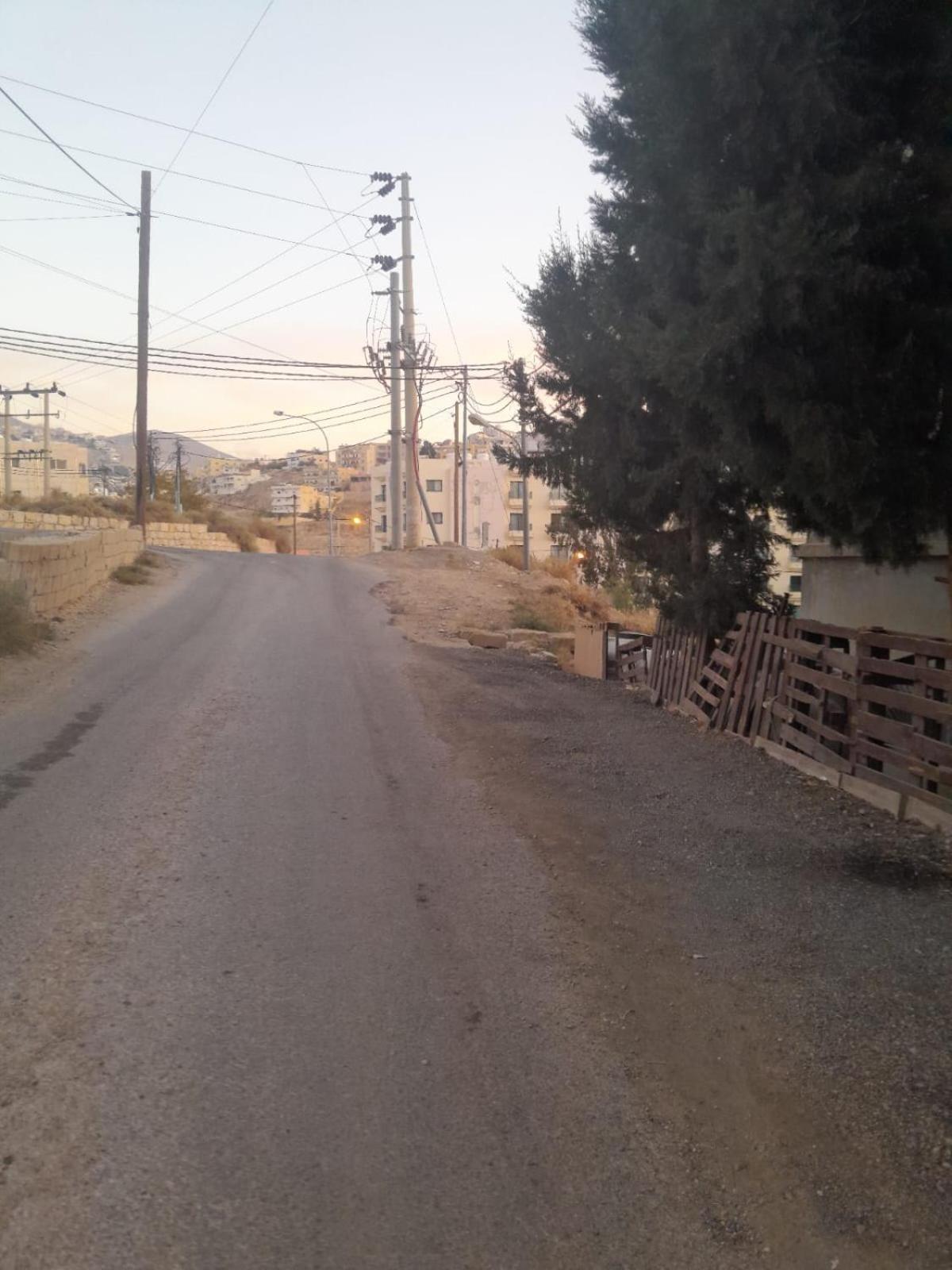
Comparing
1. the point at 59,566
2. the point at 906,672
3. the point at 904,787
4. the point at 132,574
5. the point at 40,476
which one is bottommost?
the point at 904,787

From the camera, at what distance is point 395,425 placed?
35.2 meters

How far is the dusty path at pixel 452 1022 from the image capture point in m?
3.31

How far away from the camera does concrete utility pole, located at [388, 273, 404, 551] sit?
35375mm

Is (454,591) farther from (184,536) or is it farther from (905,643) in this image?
(184,536)

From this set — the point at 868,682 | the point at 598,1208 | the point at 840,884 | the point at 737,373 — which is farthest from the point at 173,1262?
the point at 868,682

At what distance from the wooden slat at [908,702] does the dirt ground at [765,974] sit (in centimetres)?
81

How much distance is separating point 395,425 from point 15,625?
22.2 m

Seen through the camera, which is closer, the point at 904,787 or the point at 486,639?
the point at 904,787

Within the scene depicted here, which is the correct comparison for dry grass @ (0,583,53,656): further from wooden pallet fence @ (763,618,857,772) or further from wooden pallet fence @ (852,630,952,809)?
wooden pallet fence @ (852,630,952,809)

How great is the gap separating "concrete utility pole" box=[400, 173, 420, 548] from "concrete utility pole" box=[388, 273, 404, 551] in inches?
13.4

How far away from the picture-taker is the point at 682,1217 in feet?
11.1

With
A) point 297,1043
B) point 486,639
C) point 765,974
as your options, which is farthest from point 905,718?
point 486,639

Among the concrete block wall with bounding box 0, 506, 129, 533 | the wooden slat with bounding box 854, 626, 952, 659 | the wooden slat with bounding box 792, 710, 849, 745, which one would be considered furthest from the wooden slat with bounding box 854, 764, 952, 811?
the concrete block wall with bounding box 0, 506, 129, 533

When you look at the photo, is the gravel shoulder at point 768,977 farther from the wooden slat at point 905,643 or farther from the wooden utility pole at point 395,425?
the wooden utility pole at point 395,425
